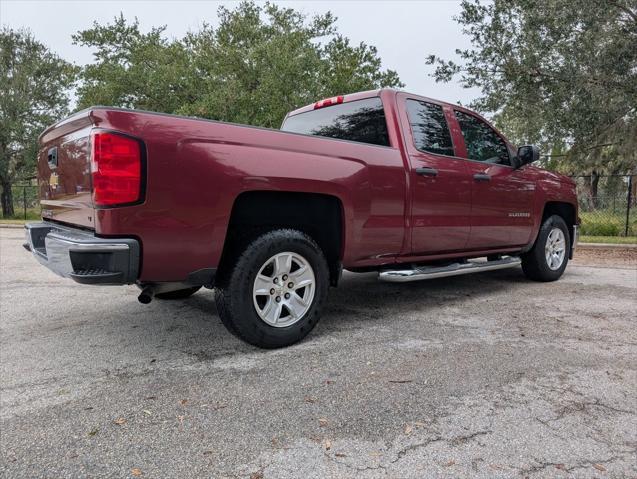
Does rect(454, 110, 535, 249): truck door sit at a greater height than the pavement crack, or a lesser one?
greater

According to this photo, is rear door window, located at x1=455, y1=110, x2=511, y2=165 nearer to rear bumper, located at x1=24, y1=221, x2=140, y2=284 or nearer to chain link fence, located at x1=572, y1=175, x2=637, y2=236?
rear bumper, located at x1=24, y1=221, x2=140, y2=284

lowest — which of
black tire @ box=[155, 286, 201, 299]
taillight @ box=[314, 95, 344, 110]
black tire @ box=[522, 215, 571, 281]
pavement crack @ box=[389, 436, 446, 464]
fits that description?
pavement crack @ box=[389, 436, 446, 464]

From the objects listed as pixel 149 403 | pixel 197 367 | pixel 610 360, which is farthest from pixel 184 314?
pixel 610 360

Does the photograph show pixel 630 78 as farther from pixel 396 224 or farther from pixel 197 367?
pixel 197 367

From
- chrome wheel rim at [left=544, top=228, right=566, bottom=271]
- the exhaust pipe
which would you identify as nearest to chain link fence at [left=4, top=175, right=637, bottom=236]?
chrome wheel rim at [left=544, top=228, right=566, bottom=271]

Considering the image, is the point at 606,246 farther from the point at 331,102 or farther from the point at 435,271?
the point at 331,102

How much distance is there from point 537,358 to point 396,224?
4.87 feet

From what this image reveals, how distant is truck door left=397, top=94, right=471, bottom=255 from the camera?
4.11 metres

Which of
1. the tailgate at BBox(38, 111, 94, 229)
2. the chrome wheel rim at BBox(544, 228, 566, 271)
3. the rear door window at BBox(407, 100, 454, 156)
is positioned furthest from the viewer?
the chrome wheel rim at BBox(544, 228, 566, 271)

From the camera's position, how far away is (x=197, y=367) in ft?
9.68

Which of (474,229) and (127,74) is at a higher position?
(127,74)

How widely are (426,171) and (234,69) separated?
16.7 meters

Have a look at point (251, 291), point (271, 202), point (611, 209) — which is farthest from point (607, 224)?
point (251, 291)

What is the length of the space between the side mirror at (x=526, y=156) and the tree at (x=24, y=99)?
2722cm
